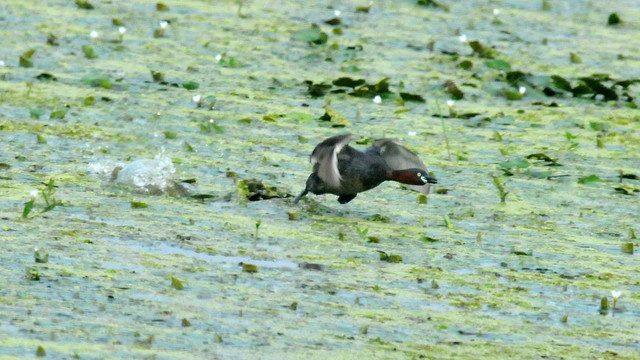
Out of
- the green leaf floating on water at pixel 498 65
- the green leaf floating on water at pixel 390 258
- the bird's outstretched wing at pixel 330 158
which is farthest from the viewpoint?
the green leaf floating on water at pixel 498 65

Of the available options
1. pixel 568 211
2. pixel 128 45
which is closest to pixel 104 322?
pixel 568 211

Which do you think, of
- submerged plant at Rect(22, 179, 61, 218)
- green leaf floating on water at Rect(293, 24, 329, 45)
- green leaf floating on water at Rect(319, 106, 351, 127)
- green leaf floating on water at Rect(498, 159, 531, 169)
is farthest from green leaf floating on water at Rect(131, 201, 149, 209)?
green leaf floating on water at Rect(293, 24, 329, 45)

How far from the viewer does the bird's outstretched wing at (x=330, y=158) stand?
7484 mm

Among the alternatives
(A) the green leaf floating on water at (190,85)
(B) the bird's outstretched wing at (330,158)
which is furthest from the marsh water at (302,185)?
(B) the bird's outstretched wing at (330,158)

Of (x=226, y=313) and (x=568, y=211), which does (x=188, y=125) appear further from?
(x=226, y=313)

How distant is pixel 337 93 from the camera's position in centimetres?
1079

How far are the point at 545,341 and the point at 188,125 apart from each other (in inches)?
167

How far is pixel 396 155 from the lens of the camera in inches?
314

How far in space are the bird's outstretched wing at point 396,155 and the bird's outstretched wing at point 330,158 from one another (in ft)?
1.42

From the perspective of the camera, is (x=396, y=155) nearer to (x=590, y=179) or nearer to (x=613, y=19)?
(x=590, y=179)

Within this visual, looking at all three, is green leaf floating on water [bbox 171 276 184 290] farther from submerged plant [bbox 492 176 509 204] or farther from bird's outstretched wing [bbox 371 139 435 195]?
submerged plant [bbox 492 176 509 204]

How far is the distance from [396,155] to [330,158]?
61 centimetres

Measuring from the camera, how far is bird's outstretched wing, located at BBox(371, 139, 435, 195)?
7953 mm

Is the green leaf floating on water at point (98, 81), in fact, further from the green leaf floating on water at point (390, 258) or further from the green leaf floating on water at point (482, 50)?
the green leaf floating on water at point (390, 258)
